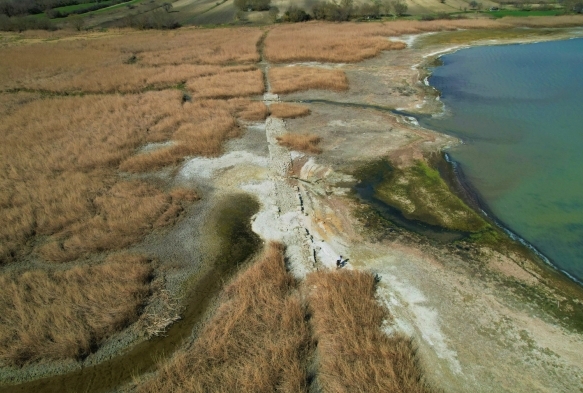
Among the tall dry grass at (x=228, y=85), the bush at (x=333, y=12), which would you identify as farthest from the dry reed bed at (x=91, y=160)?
the bush at (x=333, y=12)

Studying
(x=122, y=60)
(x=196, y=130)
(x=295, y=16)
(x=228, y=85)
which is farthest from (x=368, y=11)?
(x=196, y=130)

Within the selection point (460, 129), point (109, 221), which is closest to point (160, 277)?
point (109, 221)

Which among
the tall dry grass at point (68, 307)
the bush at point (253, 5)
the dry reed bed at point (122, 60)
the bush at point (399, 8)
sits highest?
the bush at point (253, 5)

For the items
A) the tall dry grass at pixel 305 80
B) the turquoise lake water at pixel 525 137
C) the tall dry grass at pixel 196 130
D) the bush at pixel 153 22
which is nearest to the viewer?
the turquoise lake water at pixel 525 137

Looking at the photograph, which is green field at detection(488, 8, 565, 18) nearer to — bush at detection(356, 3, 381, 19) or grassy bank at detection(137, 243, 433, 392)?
bush at detection(356, 3, 381, 19)

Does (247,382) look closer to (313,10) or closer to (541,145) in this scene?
(541,145)

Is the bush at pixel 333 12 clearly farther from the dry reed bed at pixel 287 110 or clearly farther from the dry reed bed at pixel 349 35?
the dry reed bed at pixel 287 110
